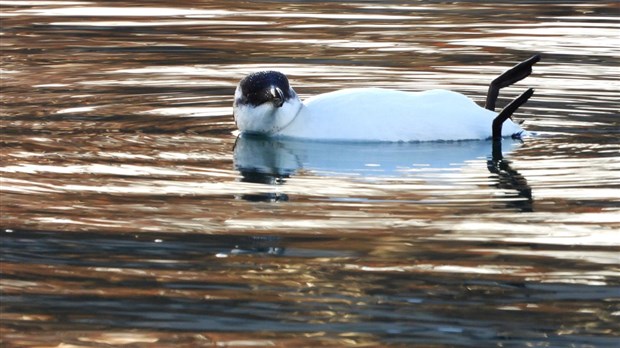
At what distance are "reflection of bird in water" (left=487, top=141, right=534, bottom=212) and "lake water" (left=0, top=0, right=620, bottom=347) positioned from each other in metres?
0.01

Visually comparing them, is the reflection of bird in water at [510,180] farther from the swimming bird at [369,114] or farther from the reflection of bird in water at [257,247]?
the reflection of bird in water at [257,247]

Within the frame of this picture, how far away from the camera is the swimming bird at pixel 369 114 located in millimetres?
7340

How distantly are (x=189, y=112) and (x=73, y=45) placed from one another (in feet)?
12.1

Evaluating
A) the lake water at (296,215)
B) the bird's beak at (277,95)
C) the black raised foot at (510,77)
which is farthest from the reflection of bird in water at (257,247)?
the black raised foot at (510,77)

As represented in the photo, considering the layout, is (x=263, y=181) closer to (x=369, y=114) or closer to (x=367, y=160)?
(x=367, y=160)

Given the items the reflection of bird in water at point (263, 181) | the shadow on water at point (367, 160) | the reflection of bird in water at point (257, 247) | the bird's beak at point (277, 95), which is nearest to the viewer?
the reflection of bird in water at point (257, 247)

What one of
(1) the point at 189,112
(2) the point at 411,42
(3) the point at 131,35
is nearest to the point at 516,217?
(1) the point at 189,112

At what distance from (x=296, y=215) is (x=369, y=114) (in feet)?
5.50

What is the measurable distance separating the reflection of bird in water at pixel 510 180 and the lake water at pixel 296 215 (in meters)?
0.01

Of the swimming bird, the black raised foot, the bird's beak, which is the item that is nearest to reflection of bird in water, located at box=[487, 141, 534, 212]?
the swimming bird

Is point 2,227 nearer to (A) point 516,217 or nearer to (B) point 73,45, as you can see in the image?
(A) point 516,217

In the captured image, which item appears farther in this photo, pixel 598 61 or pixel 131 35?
pixel 131 35

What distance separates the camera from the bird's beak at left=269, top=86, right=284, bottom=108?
748 centimetres

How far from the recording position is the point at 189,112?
8.73m
